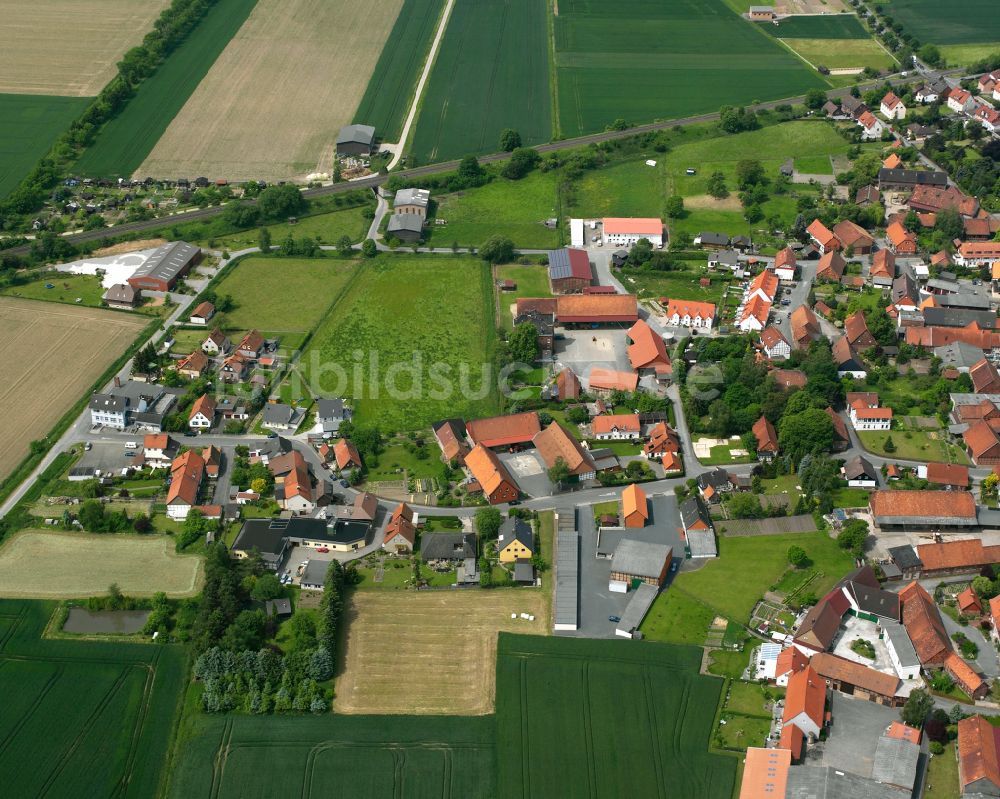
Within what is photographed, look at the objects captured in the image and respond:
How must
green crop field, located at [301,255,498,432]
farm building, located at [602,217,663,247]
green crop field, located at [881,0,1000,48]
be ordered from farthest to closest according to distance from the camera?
green crop field, located at [881,0,1000,48] → farm building, located at [602,217,663,247] → green crop field, located at [301,255,498,432]

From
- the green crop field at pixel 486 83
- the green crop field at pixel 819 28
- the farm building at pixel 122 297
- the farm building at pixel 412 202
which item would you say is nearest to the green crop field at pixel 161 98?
the farm building at pixel 122 297

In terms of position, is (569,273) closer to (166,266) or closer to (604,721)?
(166,266)

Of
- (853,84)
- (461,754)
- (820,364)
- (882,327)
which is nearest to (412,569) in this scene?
(461,754)

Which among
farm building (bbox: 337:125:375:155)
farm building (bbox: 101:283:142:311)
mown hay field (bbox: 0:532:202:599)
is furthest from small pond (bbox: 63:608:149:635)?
farm building (bbox: 337:125:375:155)

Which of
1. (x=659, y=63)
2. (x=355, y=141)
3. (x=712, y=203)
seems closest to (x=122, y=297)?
(x=355, y=141)

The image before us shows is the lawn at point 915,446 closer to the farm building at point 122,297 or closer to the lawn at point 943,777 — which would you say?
the lawn at point 943,777

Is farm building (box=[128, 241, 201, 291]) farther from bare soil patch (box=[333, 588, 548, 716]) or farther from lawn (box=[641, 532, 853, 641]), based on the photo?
lawn (box=[641, 532, 853, 641])

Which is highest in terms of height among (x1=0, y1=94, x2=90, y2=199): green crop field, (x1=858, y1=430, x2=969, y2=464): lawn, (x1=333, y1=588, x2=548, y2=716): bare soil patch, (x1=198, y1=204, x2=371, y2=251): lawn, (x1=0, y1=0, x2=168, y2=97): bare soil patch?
(x1=0, y1=0, x2=168, y2=97): bare soil patch
